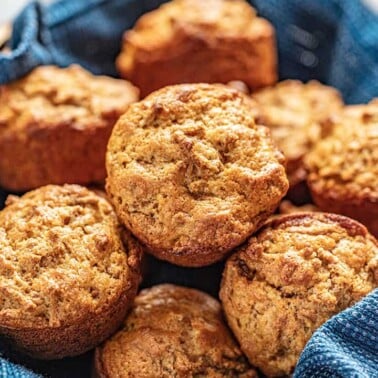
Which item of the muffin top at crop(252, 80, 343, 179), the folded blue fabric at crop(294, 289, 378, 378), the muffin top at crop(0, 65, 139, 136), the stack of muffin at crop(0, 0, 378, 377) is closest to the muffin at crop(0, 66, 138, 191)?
the muffin top at crop(0, 65, 139, 136)

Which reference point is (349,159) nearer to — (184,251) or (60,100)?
(184,251)

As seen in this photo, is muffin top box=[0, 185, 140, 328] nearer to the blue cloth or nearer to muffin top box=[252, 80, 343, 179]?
the blue cloth

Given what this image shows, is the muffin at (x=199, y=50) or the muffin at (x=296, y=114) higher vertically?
the muffin at (x=199, y=50)

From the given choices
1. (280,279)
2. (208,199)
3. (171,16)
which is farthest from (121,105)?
(280,279)

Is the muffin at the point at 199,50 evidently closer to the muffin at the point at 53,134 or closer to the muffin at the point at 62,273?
the muffin at the point at 53,134

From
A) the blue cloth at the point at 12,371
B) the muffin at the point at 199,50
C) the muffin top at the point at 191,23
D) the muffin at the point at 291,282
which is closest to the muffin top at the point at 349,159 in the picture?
the muffin at the point at 291,282

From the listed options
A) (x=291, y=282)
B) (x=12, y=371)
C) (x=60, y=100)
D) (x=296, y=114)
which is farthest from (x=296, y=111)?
(x=12, y=371)

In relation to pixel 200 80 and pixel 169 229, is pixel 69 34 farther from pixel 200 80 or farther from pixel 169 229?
pixel 169 229
